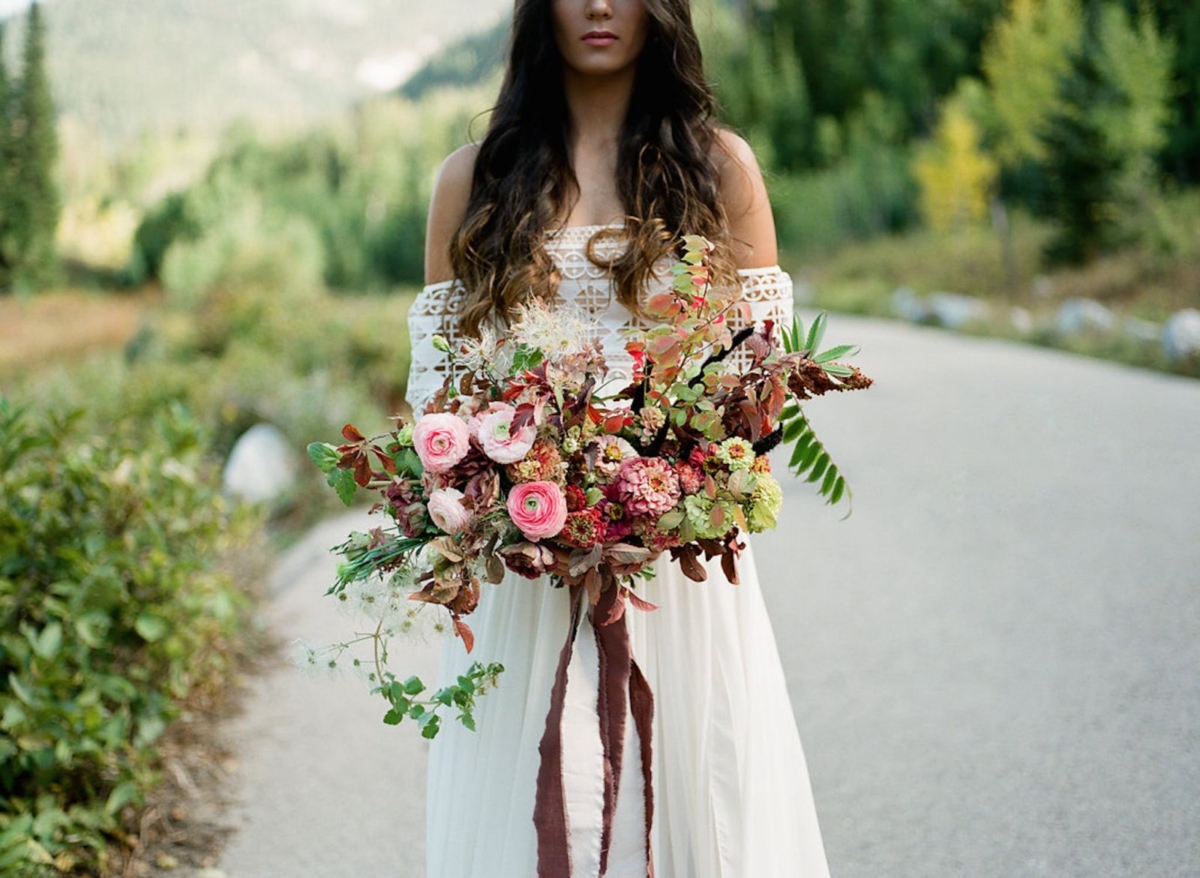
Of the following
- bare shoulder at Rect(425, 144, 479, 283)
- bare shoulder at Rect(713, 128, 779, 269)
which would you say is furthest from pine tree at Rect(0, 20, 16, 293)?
bare shoulder at Rect(713, 128, 779, 269)

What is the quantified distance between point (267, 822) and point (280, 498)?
4337mm

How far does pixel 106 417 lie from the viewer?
8.80 m

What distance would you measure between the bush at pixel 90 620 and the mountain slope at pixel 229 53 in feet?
7.62

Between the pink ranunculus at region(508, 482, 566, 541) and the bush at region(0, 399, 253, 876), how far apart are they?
1.87 meters

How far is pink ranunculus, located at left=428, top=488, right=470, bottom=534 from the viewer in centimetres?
159

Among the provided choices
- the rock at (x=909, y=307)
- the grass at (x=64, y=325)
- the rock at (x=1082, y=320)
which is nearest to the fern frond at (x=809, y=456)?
the grass at (x=64, y=325)

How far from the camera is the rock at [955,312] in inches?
713

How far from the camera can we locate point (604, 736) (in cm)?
183

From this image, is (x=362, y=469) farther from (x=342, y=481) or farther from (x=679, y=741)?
(x=679, y=741)

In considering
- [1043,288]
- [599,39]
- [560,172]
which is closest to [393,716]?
[560,172]

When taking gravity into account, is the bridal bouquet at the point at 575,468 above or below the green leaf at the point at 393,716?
above

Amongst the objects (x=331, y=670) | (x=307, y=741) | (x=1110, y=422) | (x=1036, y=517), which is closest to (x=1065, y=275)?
(x=1110, y=422)

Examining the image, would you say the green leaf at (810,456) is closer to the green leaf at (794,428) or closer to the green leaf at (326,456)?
the green leaf at (794,428)

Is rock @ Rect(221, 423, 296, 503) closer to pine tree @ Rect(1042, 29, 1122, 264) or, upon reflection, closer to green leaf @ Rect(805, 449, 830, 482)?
green leaf @ Rect(805, 449, 830, 482)
